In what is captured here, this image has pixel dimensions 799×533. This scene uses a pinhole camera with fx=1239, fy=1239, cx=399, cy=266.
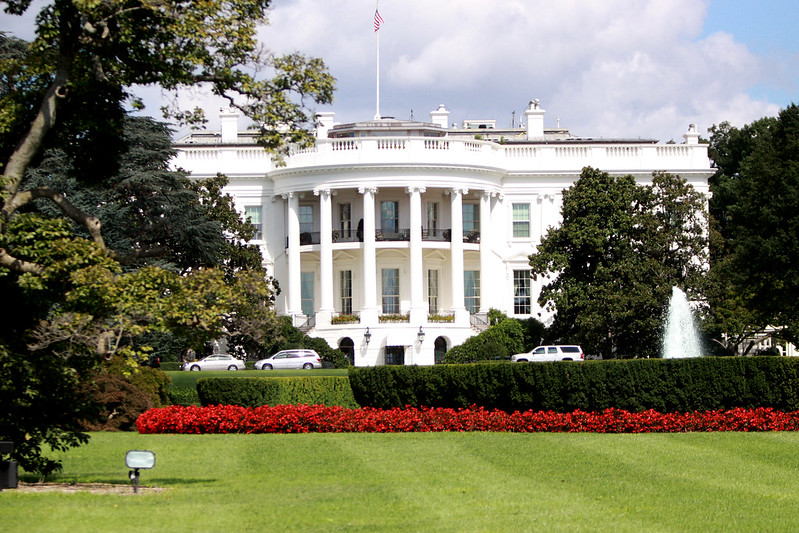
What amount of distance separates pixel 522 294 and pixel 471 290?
8.40 ft

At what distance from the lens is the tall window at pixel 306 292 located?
6050cm

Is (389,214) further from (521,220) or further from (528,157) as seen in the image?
(528,157)

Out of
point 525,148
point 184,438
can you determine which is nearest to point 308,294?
point 525,148

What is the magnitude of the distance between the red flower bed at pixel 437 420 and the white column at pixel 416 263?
101 feet

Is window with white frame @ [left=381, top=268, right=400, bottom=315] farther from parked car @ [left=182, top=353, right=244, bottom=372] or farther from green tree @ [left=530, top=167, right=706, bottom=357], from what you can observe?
green tree @ [left=530, top=167, right=706, bottom=357]

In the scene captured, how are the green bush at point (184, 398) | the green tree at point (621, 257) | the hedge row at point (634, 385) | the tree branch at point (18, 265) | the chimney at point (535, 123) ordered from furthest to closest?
the chimney at point (535, 123)
the green tree at point (621, 257)
the green bush at point (184, 398)
the hedge row at point (634, 385)
the tree branch at point (18, 265)

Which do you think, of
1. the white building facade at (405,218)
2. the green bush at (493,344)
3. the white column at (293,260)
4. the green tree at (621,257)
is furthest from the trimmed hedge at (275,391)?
the white column at (293,260)

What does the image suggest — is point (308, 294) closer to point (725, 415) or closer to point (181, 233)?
point (181, 233)

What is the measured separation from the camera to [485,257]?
58.7m

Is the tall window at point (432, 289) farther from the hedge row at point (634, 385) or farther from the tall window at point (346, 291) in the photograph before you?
the hedge row at point (634, 385)

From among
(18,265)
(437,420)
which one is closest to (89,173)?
(18,265)

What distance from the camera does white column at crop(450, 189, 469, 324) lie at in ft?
188

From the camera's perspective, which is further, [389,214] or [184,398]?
[389,214]

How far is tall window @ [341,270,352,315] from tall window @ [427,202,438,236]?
14.6ft
